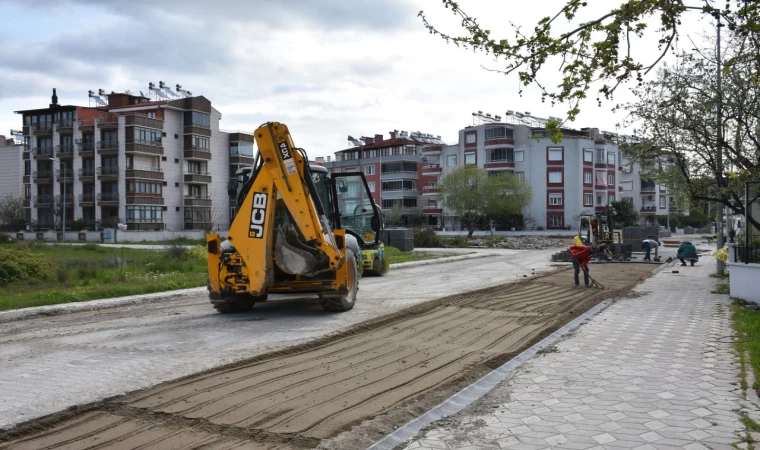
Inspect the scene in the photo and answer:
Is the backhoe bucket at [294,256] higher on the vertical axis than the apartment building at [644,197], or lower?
lower

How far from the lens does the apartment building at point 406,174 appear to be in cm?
8756

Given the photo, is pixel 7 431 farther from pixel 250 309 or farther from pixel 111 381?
pixel 250 309

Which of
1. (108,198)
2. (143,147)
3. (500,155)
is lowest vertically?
(108,198)

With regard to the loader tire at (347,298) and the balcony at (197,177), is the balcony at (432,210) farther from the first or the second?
the loader tire at (347,298)

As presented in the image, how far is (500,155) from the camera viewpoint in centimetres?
7950

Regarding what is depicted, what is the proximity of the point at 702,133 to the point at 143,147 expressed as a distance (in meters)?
54.4

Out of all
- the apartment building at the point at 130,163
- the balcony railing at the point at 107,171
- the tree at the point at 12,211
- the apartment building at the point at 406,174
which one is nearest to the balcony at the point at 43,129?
the apartment building at the point at 130,163

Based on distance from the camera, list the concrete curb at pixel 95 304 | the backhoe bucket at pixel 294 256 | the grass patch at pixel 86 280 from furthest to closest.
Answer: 1. the grass patch at pixel 86 280
2. the concrete curb at pixel 95 304
3. the backhoe bucket at pixel 294 256

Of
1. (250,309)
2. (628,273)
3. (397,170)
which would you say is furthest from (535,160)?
(250,309)

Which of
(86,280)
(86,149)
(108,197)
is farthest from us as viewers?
(86,149)

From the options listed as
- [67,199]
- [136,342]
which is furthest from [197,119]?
[136,342]

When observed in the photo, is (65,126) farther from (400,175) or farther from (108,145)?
(400,175)

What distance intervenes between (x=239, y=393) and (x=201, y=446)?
1508 mm

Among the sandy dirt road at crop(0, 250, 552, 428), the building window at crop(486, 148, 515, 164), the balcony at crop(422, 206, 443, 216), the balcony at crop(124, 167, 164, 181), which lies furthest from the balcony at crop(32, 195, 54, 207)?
the sandy dirt road at crop(0, 250, 552, 428)
